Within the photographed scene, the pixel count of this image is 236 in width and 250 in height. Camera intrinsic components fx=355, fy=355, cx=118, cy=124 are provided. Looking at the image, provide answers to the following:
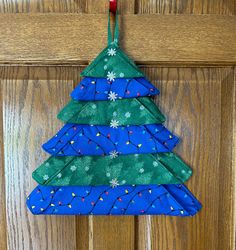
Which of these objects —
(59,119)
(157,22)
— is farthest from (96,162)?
(157,22)

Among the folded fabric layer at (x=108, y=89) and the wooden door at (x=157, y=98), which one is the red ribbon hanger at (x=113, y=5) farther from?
the folded fabric layer at (x=108, y=89)

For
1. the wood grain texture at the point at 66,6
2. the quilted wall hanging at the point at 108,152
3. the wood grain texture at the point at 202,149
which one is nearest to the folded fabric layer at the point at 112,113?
the quilted wall hanging at the point at 108,152

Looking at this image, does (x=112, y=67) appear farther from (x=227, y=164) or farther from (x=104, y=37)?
(x=227, y=164)

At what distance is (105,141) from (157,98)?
167 mm

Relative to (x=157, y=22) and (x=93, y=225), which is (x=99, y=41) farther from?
(x=93, y=225)

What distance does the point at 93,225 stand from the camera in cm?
81

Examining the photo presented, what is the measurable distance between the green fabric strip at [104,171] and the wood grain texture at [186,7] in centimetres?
32

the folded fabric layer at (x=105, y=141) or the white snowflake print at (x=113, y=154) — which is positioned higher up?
the folded fabric layer at (x=105, y=141)

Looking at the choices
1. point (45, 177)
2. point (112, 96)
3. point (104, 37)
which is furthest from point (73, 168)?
point (104, 37)

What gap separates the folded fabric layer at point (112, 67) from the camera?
0.71 m

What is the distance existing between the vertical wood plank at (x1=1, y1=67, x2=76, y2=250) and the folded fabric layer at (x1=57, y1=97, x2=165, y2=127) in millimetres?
A: 86

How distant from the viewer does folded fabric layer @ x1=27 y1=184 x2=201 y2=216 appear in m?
→ 0.72

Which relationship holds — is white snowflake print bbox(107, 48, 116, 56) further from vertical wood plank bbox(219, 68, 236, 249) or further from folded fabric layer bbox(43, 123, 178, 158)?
vertical wood plank bbox(219, 68, 236, 249)

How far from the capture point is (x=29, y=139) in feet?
2.60
